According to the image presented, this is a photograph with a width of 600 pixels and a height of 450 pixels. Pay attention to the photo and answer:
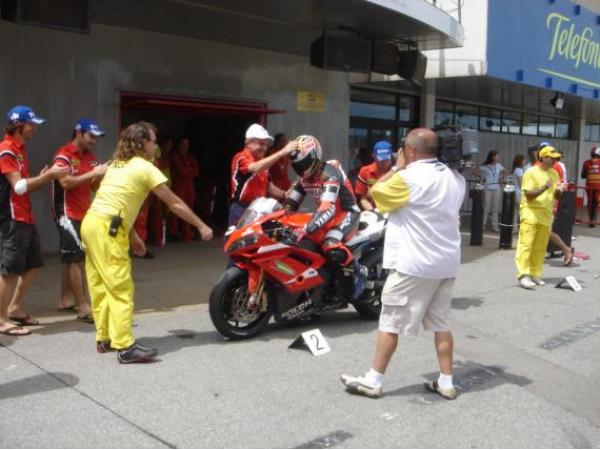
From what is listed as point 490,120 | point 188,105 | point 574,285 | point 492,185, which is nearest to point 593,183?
point 490,120

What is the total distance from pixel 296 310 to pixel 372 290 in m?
0.89

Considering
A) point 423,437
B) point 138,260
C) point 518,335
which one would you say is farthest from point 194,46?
point 423,437

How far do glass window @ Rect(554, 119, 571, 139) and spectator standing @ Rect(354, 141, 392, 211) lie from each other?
17.3 meters

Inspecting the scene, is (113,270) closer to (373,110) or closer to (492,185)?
(492,185)

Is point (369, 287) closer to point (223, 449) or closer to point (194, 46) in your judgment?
point (223, 449)

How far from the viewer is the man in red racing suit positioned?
19.8 ft

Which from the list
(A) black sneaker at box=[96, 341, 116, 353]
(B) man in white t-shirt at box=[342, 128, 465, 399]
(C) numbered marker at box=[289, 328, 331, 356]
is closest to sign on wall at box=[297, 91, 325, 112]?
(C) numbered marker at box=[289, 328, 331, 356]

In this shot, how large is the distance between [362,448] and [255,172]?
318 cm

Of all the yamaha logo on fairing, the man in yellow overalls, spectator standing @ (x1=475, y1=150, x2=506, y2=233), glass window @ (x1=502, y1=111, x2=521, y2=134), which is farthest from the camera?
glass window @ (x1=502, y1=111, x2=521, y2=134)

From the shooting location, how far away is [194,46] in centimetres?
1140

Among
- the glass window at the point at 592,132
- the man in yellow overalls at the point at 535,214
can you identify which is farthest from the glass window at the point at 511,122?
the man in yellow overalls at the point at 535,214

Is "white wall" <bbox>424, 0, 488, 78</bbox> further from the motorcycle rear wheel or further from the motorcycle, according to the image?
the motorcycle

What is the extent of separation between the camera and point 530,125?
21844mm

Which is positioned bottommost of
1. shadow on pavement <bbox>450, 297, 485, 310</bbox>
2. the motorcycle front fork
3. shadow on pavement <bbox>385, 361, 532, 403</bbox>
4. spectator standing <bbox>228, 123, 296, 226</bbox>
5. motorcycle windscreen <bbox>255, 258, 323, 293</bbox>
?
shadow on pavement <bbox>385, 361, 532, 403</bbox>
